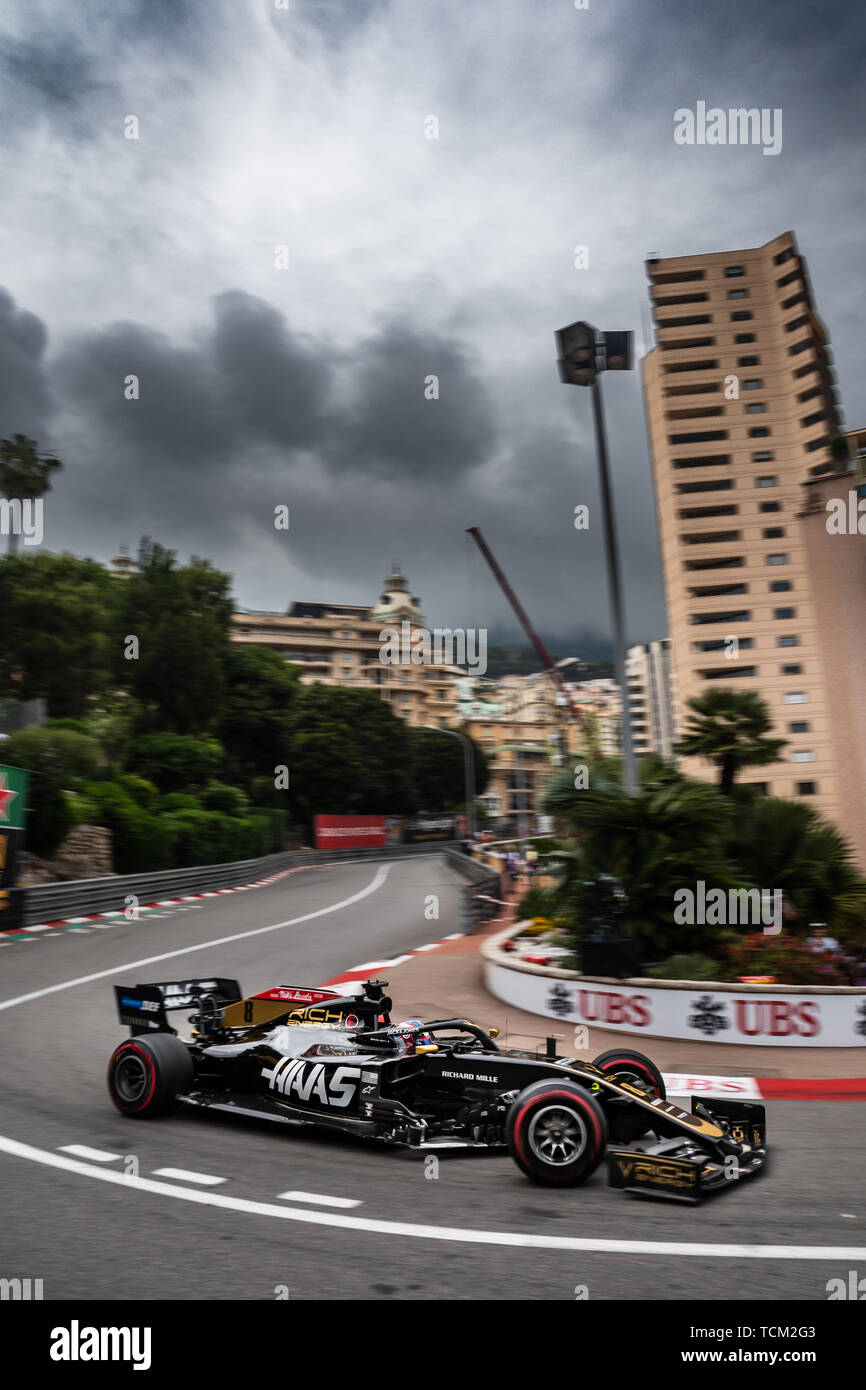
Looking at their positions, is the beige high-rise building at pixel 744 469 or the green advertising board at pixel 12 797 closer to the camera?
the green advertising board at pixel 12 797

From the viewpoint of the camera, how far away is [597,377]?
13.9 meters

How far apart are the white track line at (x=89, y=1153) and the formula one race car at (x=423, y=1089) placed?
0.66 m

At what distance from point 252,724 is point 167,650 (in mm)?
13543

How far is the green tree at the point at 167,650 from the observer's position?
54312mm

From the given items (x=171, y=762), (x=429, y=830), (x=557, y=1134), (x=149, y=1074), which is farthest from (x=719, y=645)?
(x=557, y=1134)

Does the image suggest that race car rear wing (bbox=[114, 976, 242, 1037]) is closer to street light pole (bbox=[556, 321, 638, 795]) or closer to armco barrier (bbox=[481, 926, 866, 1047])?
armco barrier (bbox=[481, 926, 866, 1047])

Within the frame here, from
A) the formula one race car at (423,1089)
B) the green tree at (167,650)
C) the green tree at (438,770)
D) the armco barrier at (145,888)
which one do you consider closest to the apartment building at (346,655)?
the green tree at (438,770)

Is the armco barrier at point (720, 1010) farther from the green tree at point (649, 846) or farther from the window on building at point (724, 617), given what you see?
the window on building at point (724, 617)

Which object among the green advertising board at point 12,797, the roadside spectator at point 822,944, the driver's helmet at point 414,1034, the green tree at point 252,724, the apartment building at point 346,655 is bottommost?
the roadside spectator at point 822,944

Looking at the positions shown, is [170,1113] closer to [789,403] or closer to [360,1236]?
[360,1236]

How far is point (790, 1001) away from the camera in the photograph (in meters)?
10.1

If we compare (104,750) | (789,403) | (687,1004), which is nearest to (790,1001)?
(687,1004)
